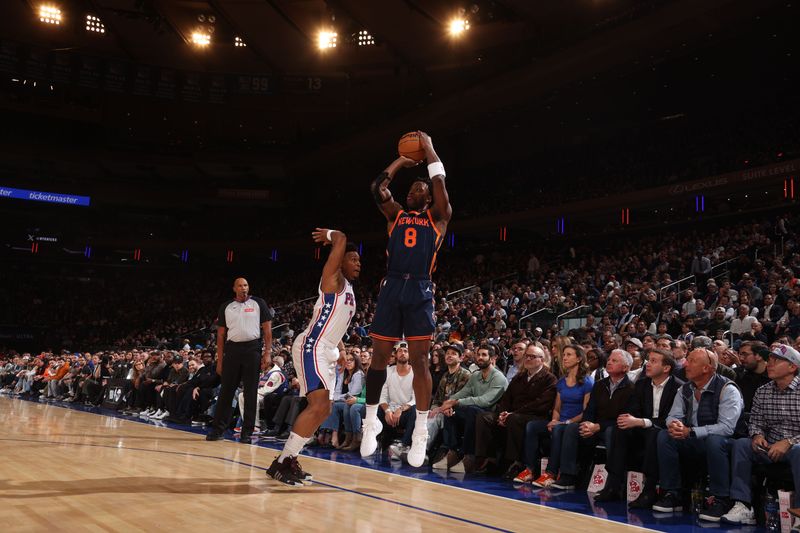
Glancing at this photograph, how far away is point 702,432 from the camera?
5109 mm

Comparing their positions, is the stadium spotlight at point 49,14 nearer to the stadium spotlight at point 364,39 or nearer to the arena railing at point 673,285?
the stadium spotlight at point 364,39

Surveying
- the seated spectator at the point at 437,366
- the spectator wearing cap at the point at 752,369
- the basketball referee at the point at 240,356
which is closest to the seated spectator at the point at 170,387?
the basketball referee at the point at 240,356

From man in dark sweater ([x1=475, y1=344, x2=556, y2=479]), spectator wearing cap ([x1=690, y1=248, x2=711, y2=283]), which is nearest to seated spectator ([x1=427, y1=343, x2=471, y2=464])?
man in dark sweater ([x1=475, y1=344, x2=556, y2=479])

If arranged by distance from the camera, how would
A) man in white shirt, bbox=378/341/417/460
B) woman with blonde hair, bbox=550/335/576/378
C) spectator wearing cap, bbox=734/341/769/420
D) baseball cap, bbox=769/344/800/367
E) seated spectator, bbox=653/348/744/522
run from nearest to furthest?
seated spectator, bbox=653/348/744/522, baseball cap, bbox=769/344/800/367, spectator wearing cap, bbox=734/341/769/420, woman with blonde hair, bbox=550/335/576/378, man in white shirt, bbox=378/341/417/460

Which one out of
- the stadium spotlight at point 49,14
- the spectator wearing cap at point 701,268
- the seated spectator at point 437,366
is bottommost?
the seated spectator at point 437,366

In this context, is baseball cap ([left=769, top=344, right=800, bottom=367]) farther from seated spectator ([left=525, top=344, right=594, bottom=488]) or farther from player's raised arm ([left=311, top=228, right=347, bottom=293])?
player's raised arm ([left=311, top=228, right=347, bottom=293])

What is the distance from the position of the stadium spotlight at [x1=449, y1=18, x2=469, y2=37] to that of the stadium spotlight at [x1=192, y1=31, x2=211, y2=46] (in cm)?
1146

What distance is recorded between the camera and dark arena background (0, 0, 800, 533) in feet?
16.7

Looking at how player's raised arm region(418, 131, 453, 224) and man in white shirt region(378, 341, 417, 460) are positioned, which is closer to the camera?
player's raised arm region(418, 131, 453, 224)

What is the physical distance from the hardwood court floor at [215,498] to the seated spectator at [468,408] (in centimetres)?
112

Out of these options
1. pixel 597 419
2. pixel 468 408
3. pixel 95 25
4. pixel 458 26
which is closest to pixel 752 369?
pixel 597 419

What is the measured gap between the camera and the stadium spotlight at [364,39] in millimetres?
27391

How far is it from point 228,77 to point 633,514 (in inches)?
1130

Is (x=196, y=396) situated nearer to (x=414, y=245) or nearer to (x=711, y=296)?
(x=414, y=245)
